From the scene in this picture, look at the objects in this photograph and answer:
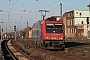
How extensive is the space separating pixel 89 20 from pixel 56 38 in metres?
63.9

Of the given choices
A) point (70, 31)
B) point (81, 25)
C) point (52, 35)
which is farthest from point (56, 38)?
point (70, 31)

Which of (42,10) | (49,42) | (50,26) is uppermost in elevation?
(42,10)

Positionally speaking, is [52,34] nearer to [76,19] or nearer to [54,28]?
[54,28]

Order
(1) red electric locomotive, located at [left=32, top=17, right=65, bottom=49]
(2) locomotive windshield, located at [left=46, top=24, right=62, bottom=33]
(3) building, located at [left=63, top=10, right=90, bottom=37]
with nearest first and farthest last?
(1) red electric locomotive, located at [left=32, top=17, right=65, bottom=49] → (2) locomotive windshield, located at [left=46, top=24, right=62, bottom=33] → (3) building, located at [left=63, top=10, right=90, bottom=37]

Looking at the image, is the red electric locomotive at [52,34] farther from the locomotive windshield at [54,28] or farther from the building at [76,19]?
the building at [76,19]

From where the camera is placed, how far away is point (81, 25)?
89.4 meters

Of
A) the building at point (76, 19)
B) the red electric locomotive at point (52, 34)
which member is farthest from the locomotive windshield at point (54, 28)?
the building at point (76, 19)

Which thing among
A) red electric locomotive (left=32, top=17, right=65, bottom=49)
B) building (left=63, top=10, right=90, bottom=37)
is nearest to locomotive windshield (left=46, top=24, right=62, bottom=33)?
red electric locomotive (left=32, top=17, right=65, bottom=49)

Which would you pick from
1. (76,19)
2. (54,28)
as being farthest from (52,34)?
(76,19)

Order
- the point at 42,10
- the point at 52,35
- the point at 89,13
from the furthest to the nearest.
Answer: the point at 89,13
the point at 42,10
the point at 52,35

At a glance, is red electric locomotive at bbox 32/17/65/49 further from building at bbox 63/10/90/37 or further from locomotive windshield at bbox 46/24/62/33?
building at bbox 63/10/90/37

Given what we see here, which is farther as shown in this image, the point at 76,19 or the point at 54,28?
the point at 76,19

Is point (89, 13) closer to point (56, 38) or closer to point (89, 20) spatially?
point (89, 20)

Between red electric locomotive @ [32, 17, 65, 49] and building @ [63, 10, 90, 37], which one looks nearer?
red electric locomotive @ [32, 17, 65, 49]
